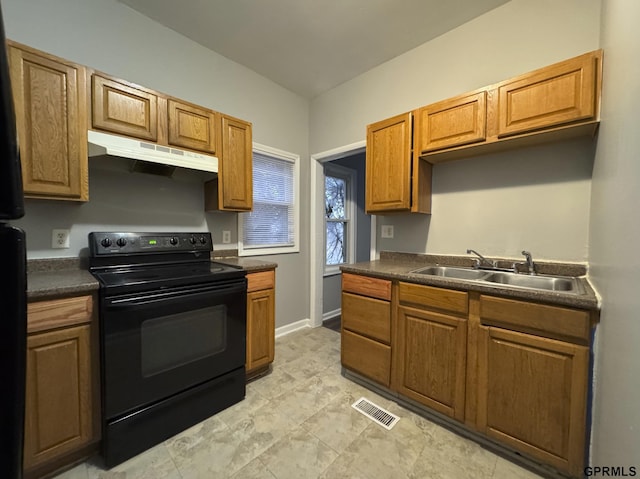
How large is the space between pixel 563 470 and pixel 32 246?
3130mm

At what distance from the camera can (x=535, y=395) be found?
1352 mm

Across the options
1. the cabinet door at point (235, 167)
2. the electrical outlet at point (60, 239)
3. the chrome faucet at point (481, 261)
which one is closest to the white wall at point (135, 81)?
the electrical outlet at point (60, 239)

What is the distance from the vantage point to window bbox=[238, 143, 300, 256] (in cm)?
280

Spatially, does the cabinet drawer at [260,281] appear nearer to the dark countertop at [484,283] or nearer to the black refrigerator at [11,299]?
the dark countertop at [484,283]

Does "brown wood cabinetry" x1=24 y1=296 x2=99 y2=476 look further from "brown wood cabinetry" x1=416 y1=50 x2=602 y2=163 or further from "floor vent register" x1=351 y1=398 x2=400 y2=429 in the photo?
"brown wood cabinetry" x1=416 y1=50 x2=602 y2=163

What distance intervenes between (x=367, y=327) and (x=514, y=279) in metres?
1.06

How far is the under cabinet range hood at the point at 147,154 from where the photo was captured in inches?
62.0

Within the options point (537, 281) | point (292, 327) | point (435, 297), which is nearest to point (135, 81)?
point (435, 297)

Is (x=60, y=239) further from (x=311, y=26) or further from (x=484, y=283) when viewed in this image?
(x=484, y=283)

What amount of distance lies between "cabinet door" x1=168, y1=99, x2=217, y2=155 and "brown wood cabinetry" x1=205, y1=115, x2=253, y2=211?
97 millimetres

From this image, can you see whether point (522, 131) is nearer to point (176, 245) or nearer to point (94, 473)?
point (176, 245)

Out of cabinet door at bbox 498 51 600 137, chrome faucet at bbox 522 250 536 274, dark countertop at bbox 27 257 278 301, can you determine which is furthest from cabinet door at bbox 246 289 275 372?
cabinet door at bbox 498 51 600 137

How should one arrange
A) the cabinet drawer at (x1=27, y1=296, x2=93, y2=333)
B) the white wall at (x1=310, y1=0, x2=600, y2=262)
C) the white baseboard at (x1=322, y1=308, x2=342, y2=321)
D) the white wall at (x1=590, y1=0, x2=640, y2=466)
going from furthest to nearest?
the white baseboard at (x1=322, y1=308, x2=342, y2=321) → the white wall at (x1=310, y1=0, x2=600, y2=262) → the cabinet drawer at (x1=27, y1=296, x2=93, y2=333) → the white wall at (x1=590, y1=0, x2=640, y2=466)

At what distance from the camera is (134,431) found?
1.45m
